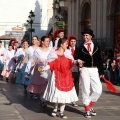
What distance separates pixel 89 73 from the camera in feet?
28.2

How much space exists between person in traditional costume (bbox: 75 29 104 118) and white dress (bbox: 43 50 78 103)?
10.0 inches

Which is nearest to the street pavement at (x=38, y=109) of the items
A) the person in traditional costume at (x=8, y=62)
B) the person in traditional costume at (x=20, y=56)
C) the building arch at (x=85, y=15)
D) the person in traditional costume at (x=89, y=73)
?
the person in traditional costume at (x=89, y=73)

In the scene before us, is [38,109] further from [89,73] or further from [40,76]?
[89,73]

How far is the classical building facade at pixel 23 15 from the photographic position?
51844mm

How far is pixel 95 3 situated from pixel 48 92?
656 inches

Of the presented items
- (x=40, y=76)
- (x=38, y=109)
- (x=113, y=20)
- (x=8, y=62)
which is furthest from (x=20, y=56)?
(x=113, y=20)

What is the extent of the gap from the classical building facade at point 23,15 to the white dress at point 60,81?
4221cm

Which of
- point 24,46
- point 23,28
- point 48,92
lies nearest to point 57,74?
point 48,92

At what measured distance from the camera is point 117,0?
22.3m

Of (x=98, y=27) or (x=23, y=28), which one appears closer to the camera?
(x=98, y=27)

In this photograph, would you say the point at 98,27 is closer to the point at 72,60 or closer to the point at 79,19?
the point at 79,19

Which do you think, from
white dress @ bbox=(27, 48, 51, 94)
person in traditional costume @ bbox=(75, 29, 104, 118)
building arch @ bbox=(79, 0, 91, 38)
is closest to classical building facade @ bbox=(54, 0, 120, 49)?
building arch @ bbox=(79, 0, 91, 38)

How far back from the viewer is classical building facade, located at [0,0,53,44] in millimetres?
51844

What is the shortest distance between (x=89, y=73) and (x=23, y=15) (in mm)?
47419
